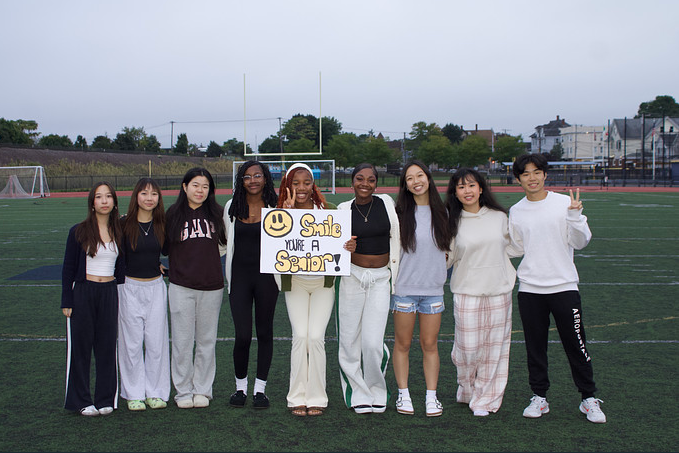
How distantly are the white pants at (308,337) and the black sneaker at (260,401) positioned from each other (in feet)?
0.58

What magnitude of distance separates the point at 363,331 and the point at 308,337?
0.36m

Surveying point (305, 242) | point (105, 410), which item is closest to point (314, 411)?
point (305, 242)

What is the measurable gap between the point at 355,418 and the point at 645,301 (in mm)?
4700

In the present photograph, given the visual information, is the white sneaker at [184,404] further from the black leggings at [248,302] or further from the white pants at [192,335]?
the black leggings at [248,302]

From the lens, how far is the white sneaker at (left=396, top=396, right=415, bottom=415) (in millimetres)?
3947

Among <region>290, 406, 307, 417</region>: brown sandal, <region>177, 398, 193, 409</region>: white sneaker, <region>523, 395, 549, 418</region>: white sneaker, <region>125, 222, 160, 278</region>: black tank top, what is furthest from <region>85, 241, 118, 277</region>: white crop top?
<region>523, 395, 549, 418</region>: white sneaker

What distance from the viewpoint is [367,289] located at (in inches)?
155

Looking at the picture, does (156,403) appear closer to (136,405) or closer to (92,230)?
(136,405)

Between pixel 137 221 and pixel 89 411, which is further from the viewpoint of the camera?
pixel 137 221

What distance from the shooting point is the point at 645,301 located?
7.10m

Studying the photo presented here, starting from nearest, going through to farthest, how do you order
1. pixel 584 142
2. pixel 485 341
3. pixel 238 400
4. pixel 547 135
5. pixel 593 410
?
pixel 593 410 < pixel 485 341 < pixel 238 400 < pixel 584 142 < pixel 547 135

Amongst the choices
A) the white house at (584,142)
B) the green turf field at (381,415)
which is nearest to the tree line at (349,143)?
the white house at (584,142)

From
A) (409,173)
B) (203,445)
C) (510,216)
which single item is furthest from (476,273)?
(203,445)

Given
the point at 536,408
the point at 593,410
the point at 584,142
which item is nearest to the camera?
the point at 593,410
